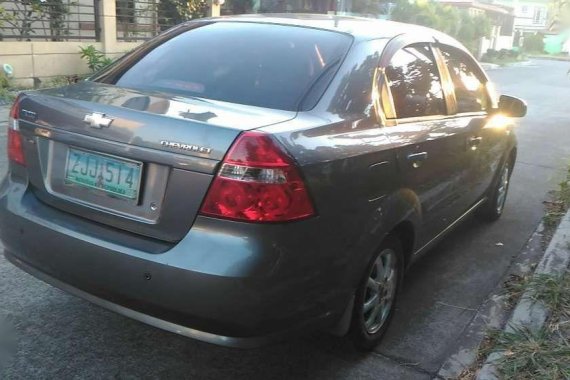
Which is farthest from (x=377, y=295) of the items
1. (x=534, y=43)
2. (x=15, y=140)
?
(x=534, y=43)

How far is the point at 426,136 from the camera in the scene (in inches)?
130

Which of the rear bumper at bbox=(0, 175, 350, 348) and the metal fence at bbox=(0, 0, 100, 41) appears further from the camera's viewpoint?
the metal fence at bbox=(0, 0, 100, 41)

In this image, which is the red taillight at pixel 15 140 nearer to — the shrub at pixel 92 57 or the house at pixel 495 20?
the shrub at pixel 92 57

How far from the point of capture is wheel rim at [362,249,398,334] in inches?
120

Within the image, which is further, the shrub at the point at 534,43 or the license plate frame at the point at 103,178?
the shrub at the point at 534,43

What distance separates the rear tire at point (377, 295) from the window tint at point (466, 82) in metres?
1.28

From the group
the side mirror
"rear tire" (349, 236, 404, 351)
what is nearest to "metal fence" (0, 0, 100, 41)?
the side mirror

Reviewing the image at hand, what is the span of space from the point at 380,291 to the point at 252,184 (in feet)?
3.92

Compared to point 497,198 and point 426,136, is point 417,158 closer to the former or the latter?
point 426,136

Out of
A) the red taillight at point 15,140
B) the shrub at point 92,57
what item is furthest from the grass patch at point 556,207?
the shrub at point 92,57

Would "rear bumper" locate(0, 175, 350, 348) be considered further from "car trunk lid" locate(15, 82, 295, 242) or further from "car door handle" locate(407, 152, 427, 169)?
"car door handle" locate(407, 152, 427, 169)

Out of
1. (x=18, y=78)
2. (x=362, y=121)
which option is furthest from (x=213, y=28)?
(x=18, y=78)

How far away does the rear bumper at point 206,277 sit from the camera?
2271 mm

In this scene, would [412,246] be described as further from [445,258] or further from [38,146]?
[38,146]
